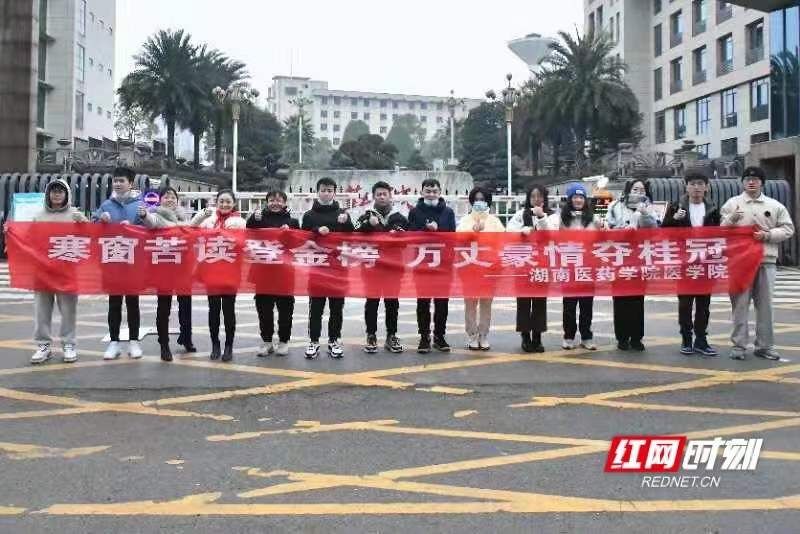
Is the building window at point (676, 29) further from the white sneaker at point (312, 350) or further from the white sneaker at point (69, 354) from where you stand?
the white sneaker at point (69, 354)

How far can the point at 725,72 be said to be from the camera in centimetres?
4503

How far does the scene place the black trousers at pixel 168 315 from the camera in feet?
25.5

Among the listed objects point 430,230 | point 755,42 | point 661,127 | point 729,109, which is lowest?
point 430,230

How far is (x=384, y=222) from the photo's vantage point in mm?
8273

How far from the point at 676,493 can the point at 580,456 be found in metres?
0.73

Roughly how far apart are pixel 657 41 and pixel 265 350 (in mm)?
54639

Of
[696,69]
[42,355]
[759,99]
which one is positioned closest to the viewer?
[42,355]

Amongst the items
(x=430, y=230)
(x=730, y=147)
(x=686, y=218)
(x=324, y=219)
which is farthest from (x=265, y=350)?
(x=730, y=147)

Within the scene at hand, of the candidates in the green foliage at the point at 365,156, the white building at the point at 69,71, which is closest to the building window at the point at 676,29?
the green foliage at the point at 365,156

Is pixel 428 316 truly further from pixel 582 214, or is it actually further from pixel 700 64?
pixel 700 64

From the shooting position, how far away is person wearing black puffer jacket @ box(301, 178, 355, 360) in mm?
7871

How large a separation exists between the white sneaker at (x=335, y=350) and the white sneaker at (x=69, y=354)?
263cm

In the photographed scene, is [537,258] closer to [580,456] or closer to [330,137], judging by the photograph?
[580,456]

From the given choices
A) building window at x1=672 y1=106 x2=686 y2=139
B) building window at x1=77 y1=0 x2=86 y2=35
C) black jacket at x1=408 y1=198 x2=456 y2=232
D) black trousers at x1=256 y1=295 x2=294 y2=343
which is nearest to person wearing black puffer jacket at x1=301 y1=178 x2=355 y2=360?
black trousers at x1=256 y1=295 x2=294 y2=343
